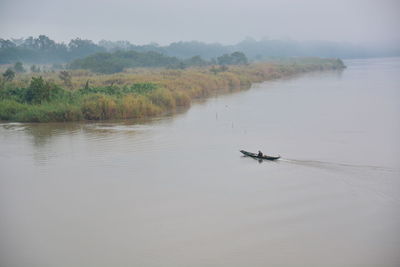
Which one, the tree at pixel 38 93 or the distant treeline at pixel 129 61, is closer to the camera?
the tree at pixel 38 93

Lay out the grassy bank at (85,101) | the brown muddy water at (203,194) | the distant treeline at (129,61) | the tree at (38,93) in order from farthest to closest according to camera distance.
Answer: the distant treeline at (129,61) → the tree at (38,93) → the grassy bank at (85,101) → the brown muddy water at (203,194)

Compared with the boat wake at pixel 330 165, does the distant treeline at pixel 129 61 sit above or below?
above

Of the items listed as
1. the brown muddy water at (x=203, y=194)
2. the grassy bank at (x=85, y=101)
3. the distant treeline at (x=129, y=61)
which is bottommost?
the brown muddy water at (x=203, y=194)

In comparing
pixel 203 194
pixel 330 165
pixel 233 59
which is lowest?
pixel 203 194

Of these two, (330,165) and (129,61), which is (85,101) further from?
(129,61)

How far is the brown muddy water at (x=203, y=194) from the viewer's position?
7168mm

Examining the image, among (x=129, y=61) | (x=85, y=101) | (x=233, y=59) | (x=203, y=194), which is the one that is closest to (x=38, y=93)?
(x=85, y=101)

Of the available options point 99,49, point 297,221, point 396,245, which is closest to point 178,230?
point 297,221

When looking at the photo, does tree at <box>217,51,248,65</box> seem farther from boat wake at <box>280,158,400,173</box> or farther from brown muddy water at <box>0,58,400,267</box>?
boat wake at <box>280,158,400,173</box>

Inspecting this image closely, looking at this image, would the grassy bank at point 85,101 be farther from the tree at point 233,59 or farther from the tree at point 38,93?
the tree at point 233,59

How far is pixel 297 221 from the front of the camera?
7992mm

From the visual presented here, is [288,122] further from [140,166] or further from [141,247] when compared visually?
[141,247]

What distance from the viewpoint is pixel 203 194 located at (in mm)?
9562

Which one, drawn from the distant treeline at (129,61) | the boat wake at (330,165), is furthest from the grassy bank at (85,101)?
the distant treeline at (129,61)
